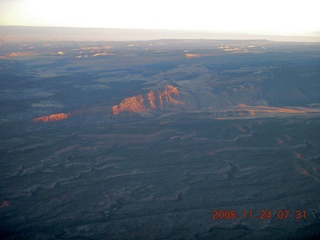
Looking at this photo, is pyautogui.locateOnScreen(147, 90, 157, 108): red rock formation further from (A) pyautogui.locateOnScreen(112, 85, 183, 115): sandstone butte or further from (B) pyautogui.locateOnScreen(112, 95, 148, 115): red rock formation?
(B) pyautogui.locateOnScreen(112, 95, 148, 115): red rock formation

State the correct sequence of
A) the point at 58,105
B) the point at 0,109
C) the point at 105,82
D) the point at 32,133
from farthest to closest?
the point at 105,82, the point at 58,105, the point at 0,109, the point at 32,133

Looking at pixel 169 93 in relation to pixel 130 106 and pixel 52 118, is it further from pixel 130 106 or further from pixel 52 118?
pixel 52 118

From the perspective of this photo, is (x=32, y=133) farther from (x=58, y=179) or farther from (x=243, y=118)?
(x=243, y=118)

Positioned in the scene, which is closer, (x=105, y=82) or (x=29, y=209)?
(x=29, y=209)

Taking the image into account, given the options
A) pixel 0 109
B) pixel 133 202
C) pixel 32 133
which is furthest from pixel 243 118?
pixel 0 109

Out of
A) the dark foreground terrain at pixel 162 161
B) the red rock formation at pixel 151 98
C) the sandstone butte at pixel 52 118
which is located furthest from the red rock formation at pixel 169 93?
the sandstone butte at pixel 52 118
